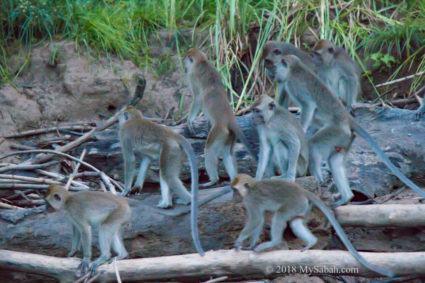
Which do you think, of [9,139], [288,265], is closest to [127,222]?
[288,265]

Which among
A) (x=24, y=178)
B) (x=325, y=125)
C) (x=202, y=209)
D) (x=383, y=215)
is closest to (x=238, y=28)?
(x=325, y=125)

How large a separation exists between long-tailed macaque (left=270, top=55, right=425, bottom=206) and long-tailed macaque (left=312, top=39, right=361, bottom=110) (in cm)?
140

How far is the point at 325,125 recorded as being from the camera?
307 inches

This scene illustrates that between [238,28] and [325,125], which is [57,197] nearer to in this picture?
[325,125]

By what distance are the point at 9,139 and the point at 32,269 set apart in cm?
431

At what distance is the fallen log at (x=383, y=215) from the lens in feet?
23.4

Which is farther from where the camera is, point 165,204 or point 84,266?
point 165,204

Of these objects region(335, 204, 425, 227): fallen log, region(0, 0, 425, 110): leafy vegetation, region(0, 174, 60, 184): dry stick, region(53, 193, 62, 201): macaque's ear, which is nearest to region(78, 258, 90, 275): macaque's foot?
region(53, 193, 62, 201): macaque's ear

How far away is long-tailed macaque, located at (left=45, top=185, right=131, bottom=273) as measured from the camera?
641 cm

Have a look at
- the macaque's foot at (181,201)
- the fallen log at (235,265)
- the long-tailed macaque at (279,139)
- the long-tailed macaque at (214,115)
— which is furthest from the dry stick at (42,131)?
the fallen log at (235,265)

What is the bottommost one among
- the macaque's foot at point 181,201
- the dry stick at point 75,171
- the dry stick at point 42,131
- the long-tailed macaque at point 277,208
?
the dry stick at point 42,131

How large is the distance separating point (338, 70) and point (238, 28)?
93.1 inches

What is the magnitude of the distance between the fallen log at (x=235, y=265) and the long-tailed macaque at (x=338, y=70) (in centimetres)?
362

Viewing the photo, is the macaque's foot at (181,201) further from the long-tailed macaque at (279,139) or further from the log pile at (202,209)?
the long-tailed macaque at (279,139)
